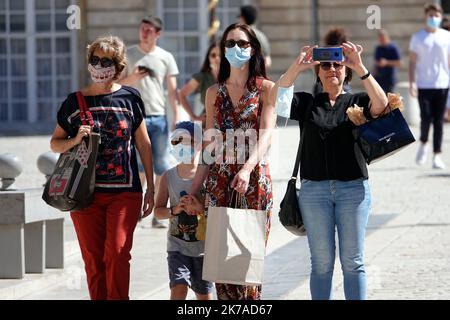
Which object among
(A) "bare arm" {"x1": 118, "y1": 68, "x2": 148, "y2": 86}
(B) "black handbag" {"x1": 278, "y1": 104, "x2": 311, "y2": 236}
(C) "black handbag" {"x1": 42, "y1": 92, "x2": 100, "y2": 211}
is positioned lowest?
(B) "black handbag" {"x1": 278, "y1": 104, "x2": 311, "y2": 236}

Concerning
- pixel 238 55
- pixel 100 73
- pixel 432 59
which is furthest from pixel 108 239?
pixel 432 59

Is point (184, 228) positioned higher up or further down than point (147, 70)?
further down

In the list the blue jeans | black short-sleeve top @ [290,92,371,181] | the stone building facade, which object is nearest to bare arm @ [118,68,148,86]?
black short-sleeve top @ [290,92,371,181]

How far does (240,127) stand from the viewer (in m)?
7.50

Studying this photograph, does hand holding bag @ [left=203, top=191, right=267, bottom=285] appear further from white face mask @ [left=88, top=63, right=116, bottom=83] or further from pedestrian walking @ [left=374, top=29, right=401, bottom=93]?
pedestrian walking @ [left=374, top=29, right=401, bottom=93]

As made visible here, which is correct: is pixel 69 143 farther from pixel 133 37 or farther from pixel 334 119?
pixel 133 37

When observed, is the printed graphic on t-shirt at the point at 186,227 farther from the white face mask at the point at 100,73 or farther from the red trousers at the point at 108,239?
the white face mask at the point at 100,73

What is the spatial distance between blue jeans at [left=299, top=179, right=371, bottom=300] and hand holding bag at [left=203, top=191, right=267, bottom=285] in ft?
1.28

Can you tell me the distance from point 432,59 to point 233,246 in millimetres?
10679

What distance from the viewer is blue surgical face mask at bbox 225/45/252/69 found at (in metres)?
7.58

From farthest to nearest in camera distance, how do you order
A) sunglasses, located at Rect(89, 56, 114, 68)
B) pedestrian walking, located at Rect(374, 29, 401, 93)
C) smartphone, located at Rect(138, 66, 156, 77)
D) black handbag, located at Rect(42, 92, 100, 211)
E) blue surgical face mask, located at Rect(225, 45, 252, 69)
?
pedestrian walking, located at Rect(374, 29, 401, 93)
smartphone, located at Rect(138, 66, 156, 77)
sunglasses, located at Rect(89, 56, 114, 68)
blue surgical face mask, located at Rect(225, 45, 252, 69)
black handbag, located at Rect(42, 92, 100, 211)

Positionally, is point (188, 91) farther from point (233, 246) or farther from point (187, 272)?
point (233, 246)

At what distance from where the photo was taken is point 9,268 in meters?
9.59

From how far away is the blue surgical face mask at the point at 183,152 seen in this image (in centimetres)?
785
